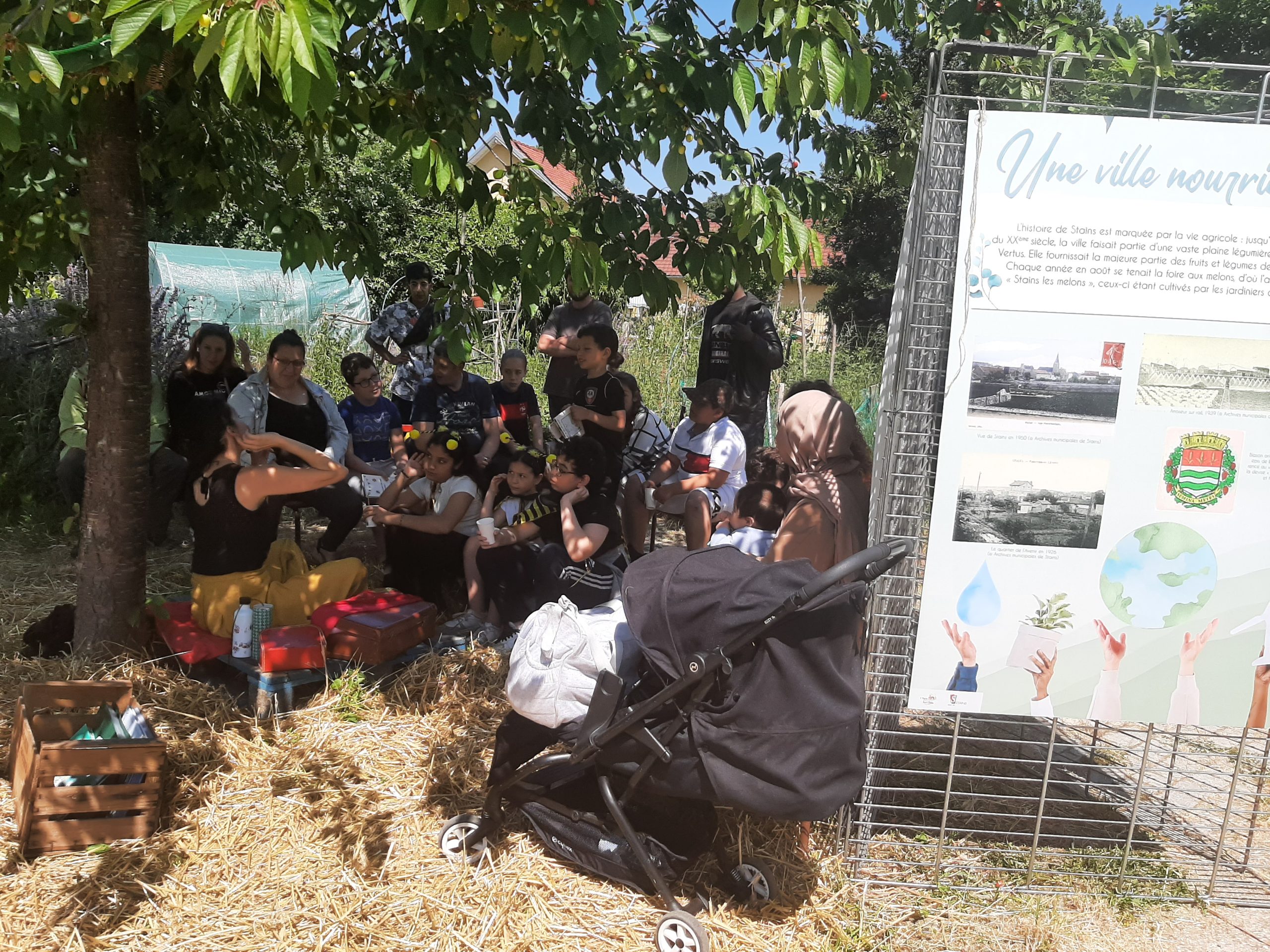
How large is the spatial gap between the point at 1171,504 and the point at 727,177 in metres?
1.79

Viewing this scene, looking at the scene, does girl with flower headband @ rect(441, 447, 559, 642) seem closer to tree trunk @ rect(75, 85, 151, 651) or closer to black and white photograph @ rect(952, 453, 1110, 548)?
tree trunk @ rect(75, 85, 151, 651)

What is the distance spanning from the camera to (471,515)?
5.32m

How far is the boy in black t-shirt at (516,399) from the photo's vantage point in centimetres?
681

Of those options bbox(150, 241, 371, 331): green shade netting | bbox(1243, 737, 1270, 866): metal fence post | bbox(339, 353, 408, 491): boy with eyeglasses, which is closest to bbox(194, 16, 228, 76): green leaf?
bbox(1243, 737, 1270, 866): metal fence post

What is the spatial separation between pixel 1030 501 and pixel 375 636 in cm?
279

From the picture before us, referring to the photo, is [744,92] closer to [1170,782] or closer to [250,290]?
[1170,782]

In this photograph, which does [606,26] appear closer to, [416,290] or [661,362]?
[416,290]

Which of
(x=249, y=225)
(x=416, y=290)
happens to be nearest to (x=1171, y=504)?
(x=416, y=290)

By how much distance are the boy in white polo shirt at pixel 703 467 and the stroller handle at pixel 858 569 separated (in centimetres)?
308

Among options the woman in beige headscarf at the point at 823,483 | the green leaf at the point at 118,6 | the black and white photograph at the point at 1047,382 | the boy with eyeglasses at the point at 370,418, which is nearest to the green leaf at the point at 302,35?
the green leaf at the point at 118,6

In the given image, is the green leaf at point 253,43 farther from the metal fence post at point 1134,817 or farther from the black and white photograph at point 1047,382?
the metal fence post at point 1134,817

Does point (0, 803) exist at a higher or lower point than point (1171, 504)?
lower

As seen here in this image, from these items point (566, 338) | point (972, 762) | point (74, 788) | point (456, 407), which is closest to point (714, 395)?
point (566, 338)

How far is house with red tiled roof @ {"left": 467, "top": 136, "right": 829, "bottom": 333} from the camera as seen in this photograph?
3781 mm
